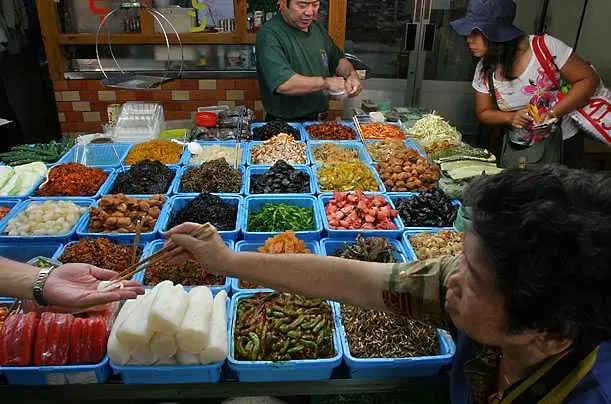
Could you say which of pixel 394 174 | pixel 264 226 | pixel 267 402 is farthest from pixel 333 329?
pixel 394 174

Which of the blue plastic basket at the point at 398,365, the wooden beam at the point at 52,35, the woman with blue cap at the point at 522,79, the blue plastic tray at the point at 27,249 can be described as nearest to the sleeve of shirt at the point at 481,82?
the woman with blue cap at the point at 522,79

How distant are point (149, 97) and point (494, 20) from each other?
13.5ft

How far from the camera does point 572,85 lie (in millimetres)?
3818

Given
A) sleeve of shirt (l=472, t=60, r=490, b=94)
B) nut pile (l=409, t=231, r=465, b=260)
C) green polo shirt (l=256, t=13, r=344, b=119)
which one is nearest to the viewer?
nut pile (l=409, t=231, r=465, b=260)

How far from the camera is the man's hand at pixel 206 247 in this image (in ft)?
5.86

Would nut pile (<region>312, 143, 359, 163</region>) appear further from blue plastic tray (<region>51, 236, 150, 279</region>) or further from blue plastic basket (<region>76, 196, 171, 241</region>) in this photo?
blue plastic tray (<region>51, 236, 150, 279</region>)

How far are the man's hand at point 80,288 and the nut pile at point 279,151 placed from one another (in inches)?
76.1

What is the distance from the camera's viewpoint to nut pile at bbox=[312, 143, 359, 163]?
3746mm

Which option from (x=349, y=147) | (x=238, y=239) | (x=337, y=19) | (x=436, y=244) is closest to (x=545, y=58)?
(x=349, y=147)

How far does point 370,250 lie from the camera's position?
8.46ft

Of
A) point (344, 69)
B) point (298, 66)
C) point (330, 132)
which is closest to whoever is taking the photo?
point (330, 132)

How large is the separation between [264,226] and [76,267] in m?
1.18

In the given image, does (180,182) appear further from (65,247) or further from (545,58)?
(545,58)

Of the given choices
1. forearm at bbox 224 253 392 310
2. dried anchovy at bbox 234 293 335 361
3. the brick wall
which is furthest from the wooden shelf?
forearm at bbox 224 253 392 310
